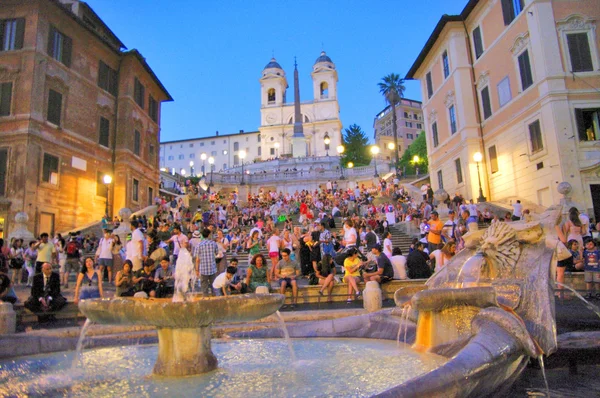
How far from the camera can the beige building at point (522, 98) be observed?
18312 millimetres

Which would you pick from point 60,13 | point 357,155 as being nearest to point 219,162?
point 357,155

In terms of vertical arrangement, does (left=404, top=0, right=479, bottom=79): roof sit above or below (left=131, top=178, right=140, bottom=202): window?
above

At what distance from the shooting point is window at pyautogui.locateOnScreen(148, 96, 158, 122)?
33875 millimetres

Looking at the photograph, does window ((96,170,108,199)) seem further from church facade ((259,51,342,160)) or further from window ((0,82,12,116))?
church facade ((259,51,342,160))

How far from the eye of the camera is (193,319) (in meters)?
4.20

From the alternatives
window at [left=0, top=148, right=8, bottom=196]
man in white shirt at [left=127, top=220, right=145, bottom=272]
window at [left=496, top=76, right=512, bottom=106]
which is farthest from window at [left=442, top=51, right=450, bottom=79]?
window at [left=0, top=148, right=8, bottom=196]

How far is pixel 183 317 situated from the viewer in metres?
4.13

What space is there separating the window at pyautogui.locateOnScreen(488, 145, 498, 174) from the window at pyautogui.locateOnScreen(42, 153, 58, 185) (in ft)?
78.6

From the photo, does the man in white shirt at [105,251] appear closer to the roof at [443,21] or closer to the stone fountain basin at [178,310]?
the stone fountain basin at [178,310]

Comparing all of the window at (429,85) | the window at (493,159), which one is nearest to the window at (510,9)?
the window at (493,159)

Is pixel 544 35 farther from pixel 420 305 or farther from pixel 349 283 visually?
pixel 420 305

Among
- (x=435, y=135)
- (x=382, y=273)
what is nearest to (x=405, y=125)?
(x=435, y=135)

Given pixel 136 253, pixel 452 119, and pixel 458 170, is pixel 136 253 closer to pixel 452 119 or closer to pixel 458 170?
pixel 458 170

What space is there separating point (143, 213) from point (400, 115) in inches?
2951
